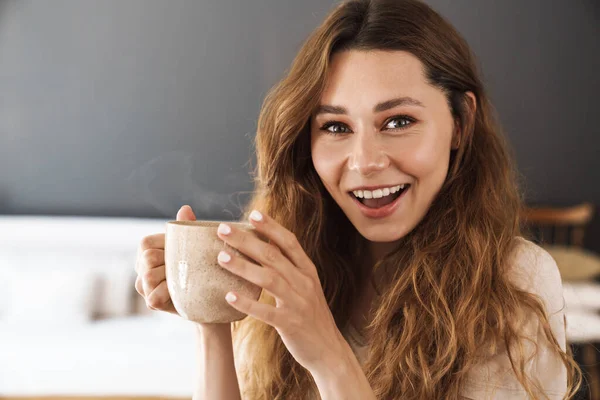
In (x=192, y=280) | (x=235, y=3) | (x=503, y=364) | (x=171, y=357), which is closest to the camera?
(x=192, y=280)

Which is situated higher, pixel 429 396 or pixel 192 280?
pixel 192 280

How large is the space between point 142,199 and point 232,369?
311cm

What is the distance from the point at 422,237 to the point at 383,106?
26 cm

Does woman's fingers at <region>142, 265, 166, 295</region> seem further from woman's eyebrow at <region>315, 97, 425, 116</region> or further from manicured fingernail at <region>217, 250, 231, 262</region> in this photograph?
woman's eyebrow at <region>315, 97, 425, 116</region>

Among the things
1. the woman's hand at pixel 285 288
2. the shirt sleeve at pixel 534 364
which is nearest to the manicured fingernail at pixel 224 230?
the woman's hand at pixel 285 288

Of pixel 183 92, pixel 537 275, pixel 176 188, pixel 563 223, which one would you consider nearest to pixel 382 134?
pixel 537 275

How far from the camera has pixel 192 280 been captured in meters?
0.71

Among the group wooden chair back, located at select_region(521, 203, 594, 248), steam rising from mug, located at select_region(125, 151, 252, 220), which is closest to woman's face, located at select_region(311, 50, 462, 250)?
steam rising from mug, located at select_region(125, 151, 252, 220)

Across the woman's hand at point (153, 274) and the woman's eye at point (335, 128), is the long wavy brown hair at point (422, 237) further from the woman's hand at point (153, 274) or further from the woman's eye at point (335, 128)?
the woman's hand at point (153, 274)

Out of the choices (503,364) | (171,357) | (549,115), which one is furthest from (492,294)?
(549,115)

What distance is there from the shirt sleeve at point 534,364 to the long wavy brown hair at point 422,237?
0.05ft

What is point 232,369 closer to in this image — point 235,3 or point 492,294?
point 492,294

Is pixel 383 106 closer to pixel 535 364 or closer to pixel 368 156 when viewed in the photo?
pixel 368 156

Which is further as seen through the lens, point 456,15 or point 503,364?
point 456,15
